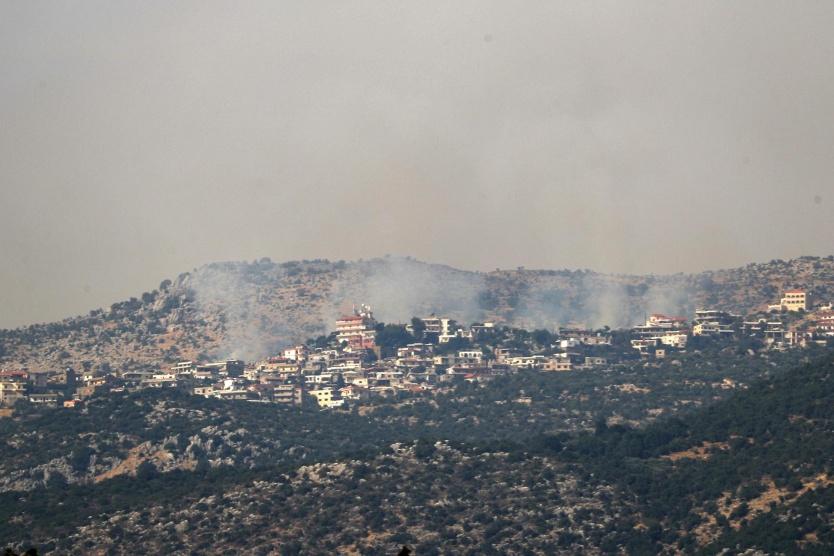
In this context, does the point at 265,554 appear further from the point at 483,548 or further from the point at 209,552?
the point at 483,548

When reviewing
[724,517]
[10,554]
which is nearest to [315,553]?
[724,517]

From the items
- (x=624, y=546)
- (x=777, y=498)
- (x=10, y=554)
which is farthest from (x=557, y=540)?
(x=10, y=554)

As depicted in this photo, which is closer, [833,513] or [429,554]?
[833,513]

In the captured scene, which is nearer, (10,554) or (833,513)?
(10,554)

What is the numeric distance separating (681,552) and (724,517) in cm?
704

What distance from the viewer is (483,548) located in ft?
651

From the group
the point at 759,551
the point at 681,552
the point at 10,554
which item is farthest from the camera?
the point at 681,552

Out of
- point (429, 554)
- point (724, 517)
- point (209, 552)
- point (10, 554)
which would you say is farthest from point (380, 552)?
point (10, 554)

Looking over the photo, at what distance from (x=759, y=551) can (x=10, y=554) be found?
350ft

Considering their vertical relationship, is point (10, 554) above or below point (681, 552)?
above

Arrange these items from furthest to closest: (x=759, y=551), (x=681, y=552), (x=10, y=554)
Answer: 1. (x=681, y=552)
2. (x=759, y=551)
3. (x=10, y=554)

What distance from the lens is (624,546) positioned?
646 ft

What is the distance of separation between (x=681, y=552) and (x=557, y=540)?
12.7 metres

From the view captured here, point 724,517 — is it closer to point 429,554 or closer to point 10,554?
point 429,554
